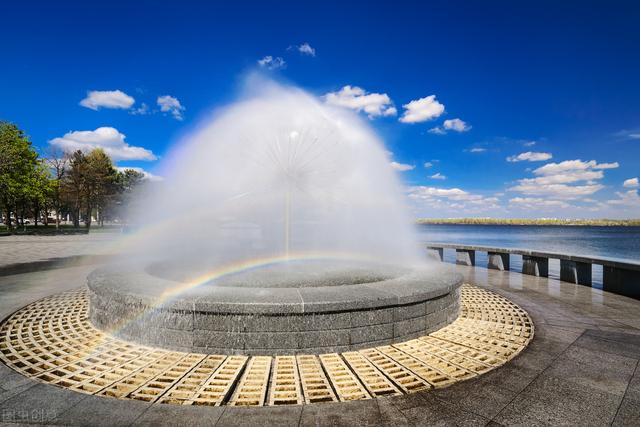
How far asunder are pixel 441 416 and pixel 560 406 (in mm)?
1469

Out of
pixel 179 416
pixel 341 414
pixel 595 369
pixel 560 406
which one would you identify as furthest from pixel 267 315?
pixel 595 369

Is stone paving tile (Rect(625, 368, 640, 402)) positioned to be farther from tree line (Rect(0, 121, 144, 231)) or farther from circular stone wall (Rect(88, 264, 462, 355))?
tree line (Rect(0, 121, 144, 231))

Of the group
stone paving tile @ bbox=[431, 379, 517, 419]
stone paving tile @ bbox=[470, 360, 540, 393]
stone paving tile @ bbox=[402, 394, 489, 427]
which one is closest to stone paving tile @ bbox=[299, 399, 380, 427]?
stone paving tile @ bbox=[402, 394, 489, 427]

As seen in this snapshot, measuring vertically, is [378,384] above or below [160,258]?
below

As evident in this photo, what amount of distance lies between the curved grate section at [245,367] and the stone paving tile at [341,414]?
0.17m

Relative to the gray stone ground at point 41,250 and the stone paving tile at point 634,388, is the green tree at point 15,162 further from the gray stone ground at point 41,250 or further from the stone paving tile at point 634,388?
the stone paving tile at point 634,388

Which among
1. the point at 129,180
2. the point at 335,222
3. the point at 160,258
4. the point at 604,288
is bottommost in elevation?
the point at 604,288

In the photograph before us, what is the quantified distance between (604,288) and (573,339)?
21.5ft

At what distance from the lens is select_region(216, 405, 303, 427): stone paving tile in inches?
137

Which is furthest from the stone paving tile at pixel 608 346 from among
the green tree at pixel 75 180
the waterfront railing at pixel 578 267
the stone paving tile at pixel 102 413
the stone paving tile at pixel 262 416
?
the green tree at pixel 75 180

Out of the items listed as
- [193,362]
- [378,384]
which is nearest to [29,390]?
[193,362]

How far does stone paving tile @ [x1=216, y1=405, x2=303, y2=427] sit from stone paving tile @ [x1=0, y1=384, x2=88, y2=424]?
1782 millimetres

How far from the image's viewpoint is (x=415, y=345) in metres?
5.62

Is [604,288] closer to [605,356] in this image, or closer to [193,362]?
[605,356]
